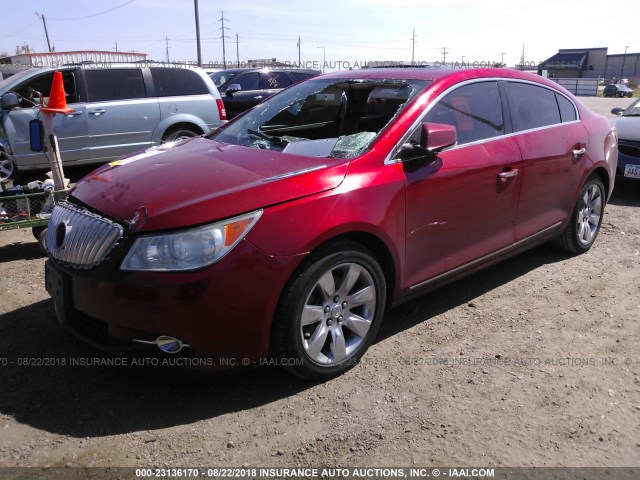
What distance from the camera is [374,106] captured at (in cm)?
392

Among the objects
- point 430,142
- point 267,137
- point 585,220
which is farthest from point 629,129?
point 267,137

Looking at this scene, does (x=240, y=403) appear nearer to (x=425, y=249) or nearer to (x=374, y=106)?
(x=425, y=249)

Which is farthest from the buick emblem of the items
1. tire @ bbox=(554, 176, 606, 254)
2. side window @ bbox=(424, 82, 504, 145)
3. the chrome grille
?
tire @ bbox=(554, 176, 606, 254)

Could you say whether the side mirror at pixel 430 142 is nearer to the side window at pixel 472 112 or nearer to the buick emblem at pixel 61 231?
the side window at pixel 472 112

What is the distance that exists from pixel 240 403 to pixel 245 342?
1.34ft

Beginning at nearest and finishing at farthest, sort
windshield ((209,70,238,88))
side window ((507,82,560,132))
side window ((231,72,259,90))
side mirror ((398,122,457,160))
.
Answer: side mirror ((398,122,457,160))
side window ((507,82,560,132))
side window ((231,72,259,90))
windshield ((209,70,238,88))

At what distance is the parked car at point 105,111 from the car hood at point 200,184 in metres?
5.02

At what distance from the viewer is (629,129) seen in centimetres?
770

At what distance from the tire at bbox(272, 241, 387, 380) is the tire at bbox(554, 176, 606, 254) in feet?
8.34

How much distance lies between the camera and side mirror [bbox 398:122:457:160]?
3.29 metres

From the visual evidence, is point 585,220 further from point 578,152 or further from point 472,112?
point 472,112

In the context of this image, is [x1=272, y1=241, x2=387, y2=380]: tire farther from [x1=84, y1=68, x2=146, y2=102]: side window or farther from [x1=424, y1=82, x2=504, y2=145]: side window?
[x1=84, y1=68, x2=146, y2=102]: side window

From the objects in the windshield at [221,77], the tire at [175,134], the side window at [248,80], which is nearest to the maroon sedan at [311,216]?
the tire at [175,134]

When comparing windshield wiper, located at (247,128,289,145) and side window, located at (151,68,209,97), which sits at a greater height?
side window, located at (151,68,209,97)
